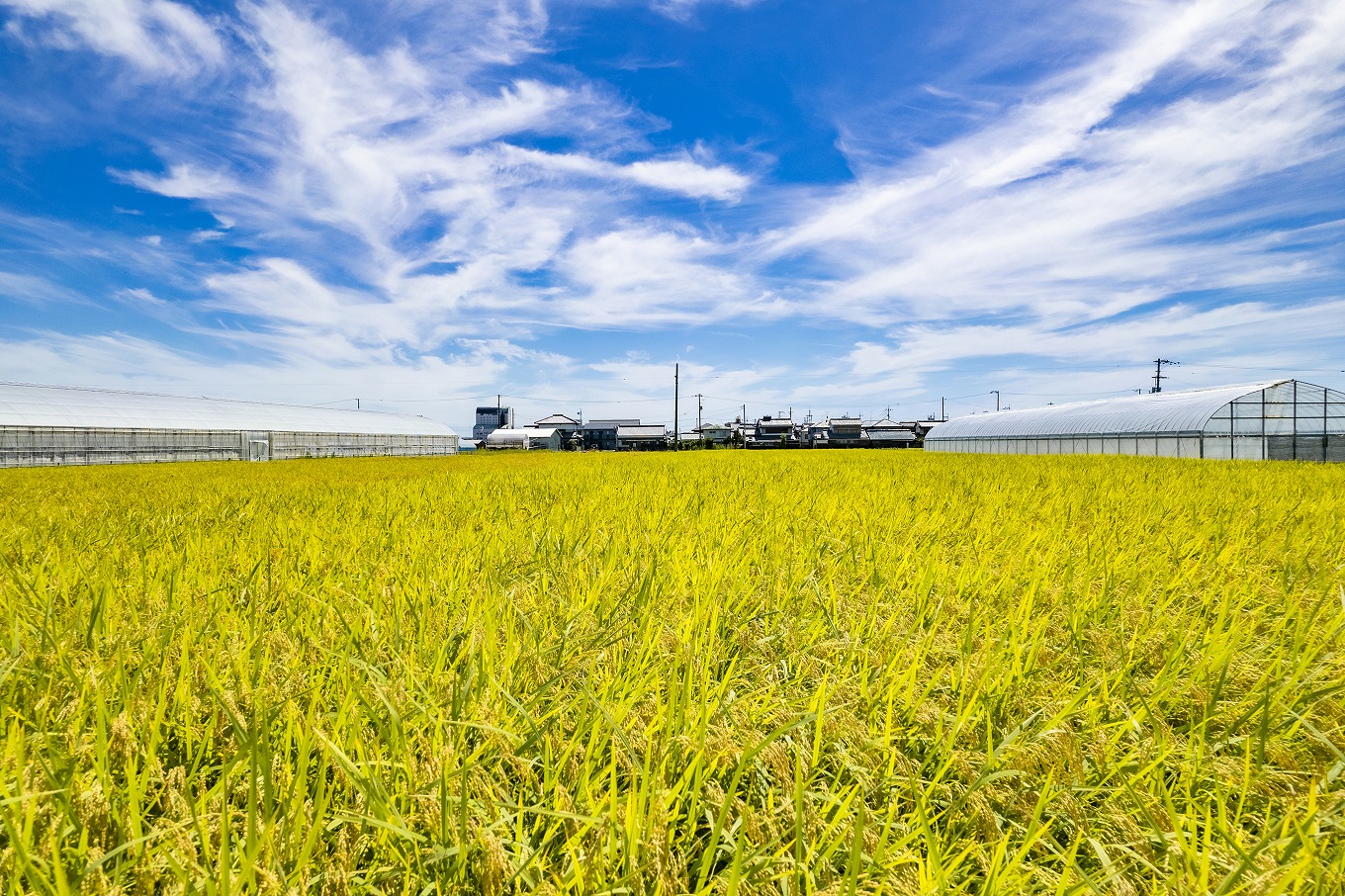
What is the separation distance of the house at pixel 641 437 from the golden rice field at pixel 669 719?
6067 centimetres

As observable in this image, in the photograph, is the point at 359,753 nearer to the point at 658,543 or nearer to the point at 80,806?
the point at 80,806

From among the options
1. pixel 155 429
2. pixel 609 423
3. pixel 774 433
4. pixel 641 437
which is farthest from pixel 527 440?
pixel 155 429

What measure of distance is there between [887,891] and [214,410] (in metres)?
39.8

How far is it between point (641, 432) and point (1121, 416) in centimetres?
5492

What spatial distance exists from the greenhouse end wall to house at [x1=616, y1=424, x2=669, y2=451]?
32.6m

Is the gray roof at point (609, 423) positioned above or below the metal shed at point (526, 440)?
above

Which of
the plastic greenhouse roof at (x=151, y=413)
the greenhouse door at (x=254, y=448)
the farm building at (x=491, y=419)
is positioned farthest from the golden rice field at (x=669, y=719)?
the farm building at (x=491, y=419)

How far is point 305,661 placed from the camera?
1.37m

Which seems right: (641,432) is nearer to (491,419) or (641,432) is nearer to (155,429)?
(491,419)

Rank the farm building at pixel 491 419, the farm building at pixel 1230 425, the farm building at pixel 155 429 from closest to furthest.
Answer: the farm building at pixel 1230 425 → the farm building at pixel 155 429 → the farm building at pixel 491 419

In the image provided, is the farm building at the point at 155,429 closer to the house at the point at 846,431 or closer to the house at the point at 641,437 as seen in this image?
the house at the point at 641,437

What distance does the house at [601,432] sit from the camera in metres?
73.2

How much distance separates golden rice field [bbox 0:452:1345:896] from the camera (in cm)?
75

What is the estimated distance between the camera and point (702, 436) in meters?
74.6
